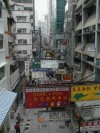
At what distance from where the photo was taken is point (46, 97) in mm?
12945

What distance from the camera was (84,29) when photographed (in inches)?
1532

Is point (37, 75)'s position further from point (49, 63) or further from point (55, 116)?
point (55, 116)

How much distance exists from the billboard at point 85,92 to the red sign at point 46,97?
1.23ft

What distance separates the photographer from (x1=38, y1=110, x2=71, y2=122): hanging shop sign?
12.3 m

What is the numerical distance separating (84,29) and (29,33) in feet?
69.0

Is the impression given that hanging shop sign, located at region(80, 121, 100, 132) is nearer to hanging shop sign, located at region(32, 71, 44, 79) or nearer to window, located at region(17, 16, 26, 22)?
hanging shop sign, located at region(32, 71, 44, 79)

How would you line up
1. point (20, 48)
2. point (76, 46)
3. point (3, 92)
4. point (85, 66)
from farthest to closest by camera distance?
point (20, 48)
point (76, 46)
point (85, 66)
point (3, 92)

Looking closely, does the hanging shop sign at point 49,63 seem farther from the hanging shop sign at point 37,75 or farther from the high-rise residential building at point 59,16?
the high-rise residential building at point 59,16

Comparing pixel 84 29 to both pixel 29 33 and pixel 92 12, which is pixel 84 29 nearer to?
pixel 92 12

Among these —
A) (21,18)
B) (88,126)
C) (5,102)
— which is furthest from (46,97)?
(21,18)

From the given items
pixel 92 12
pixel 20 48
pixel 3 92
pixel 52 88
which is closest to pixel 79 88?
pixel 52 88

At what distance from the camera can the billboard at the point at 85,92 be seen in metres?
13.0

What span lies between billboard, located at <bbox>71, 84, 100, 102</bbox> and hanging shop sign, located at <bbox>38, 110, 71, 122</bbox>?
0.94m

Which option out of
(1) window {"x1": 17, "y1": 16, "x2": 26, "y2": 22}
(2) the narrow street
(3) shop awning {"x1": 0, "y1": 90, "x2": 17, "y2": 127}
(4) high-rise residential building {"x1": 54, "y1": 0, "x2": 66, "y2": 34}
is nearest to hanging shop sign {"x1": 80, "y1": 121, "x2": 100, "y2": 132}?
(3) shop awning {"x1": 0, "y1": 90, "x2": 17, "y2": 127}
